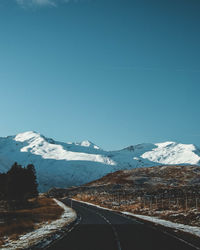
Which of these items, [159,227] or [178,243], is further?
[159,227]

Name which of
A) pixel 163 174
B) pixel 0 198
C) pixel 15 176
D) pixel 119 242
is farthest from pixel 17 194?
pixel 163 174

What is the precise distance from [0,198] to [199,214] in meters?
91.9

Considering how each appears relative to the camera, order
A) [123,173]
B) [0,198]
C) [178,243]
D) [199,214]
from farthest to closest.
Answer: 1. [123,173]
2. [0,198]
3. [199,214]
4. [178,243]

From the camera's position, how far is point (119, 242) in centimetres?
1888

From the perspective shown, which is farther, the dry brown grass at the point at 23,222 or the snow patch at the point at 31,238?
the dry brown grass at the point at 23,222

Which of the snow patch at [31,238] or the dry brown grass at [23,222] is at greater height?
the snow patch at [31,238]

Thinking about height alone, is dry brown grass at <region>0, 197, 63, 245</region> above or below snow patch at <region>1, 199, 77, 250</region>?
below

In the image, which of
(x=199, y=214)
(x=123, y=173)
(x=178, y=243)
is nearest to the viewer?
A: (x=178, y=243)

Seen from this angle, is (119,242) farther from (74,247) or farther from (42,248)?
(42,248)

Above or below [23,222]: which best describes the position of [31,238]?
above

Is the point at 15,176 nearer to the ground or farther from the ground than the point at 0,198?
farther from the ground

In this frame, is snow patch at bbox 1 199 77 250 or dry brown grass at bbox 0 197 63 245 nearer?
snow patch at bbox 1 199 77 250

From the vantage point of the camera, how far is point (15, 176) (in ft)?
322

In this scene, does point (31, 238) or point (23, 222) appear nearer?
point (31, 238)
